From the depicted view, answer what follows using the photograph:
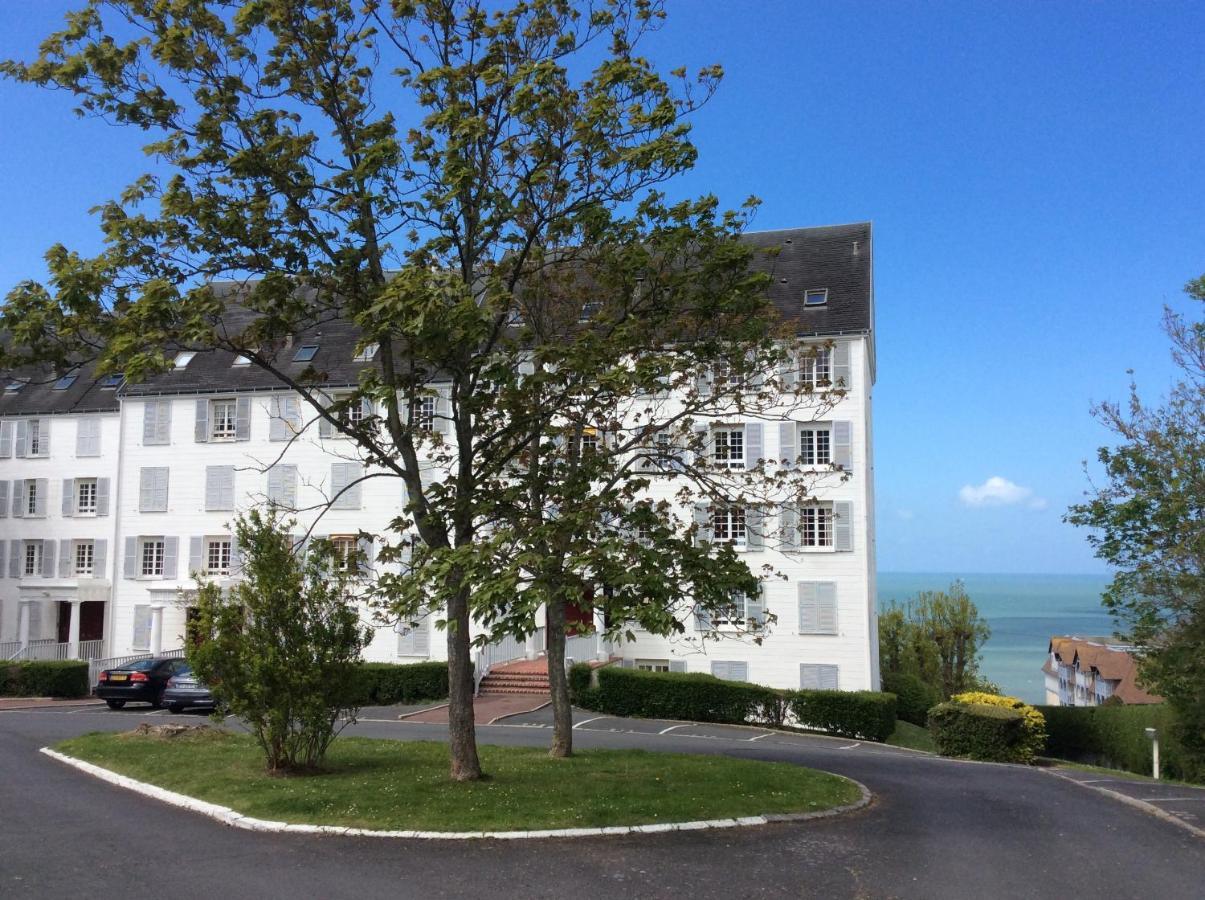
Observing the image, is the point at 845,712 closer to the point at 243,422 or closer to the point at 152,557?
the point at 243,422

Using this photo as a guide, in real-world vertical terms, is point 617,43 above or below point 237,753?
above

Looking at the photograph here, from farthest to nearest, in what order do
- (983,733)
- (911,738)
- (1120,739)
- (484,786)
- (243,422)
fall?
1. (243,422)
2. (1120,739)
3. (911,738)
4. (983,733)
5. (484,786)

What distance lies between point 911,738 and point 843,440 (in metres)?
9.24

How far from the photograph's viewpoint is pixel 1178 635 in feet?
77.2

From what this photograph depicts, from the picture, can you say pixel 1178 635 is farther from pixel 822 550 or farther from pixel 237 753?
pixel 237 753

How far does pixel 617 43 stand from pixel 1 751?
15.6m

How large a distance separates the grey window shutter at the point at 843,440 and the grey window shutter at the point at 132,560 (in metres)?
26.4

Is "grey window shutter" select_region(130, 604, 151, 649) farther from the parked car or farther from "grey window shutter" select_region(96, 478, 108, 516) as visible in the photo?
the parked car

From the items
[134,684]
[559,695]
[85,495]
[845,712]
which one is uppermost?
[85,495]

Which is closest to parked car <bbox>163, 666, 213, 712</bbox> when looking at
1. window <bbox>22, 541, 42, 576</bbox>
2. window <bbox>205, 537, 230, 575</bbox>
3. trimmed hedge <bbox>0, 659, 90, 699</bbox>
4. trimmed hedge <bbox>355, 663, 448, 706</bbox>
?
trimmed hedge <bbox>355, 663, 448, 706</bbox>

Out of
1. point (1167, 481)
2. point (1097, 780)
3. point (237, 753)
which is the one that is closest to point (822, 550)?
point (1167, 481)

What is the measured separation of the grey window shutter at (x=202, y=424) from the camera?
37.9 meters

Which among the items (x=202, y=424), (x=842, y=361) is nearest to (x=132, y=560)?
(x=202, y=424)

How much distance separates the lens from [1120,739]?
29984mm
